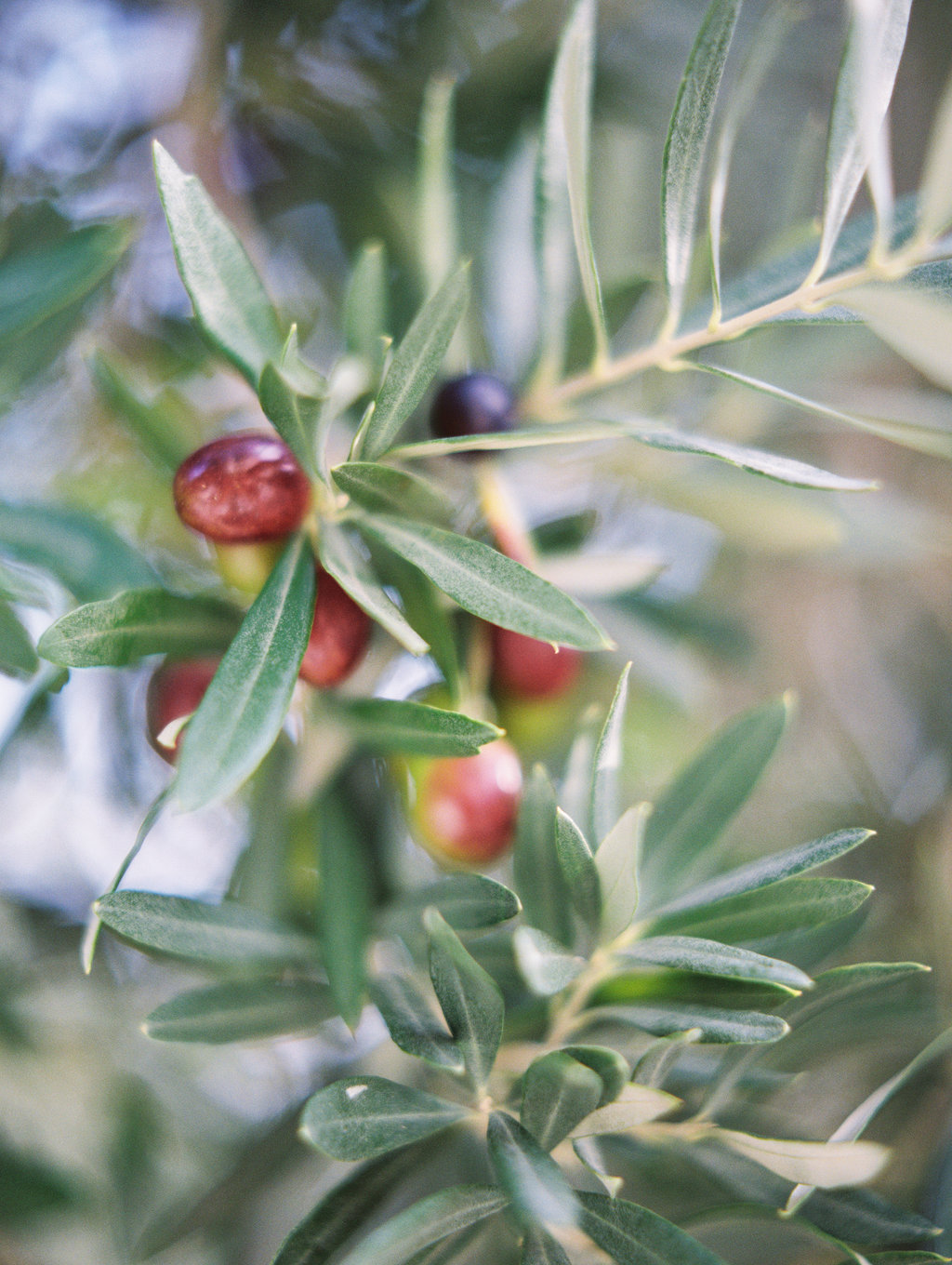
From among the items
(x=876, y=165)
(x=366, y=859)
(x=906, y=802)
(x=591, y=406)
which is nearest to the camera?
(x=876, y=165)

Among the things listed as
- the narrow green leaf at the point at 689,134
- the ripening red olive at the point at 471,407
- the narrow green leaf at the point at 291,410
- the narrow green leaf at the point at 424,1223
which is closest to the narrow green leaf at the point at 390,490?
the narrow green leaf at the point at 291,410

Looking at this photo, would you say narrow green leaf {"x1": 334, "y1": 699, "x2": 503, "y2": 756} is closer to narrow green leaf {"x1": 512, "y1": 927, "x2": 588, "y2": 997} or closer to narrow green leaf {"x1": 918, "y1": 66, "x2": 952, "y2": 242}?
narrow green leaf {"x1": 512, "y1": 927, "x2": 588, "y2": 997}

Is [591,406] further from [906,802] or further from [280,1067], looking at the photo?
[280,1067]

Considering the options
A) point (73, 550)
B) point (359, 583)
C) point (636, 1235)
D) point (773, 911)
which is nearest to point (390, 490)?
point (359, 583)

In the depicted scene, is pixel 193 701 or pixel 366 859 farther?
pixel 366 859

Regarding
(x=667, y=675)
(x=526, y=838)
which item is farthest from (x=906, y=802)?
(x=526, y=838)

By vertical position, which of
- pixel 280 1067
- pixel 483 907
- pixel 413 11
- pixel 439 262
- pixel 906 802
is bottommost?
pixel 280 1067

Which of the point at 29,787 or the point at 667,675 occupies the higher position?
the point at 667,675
